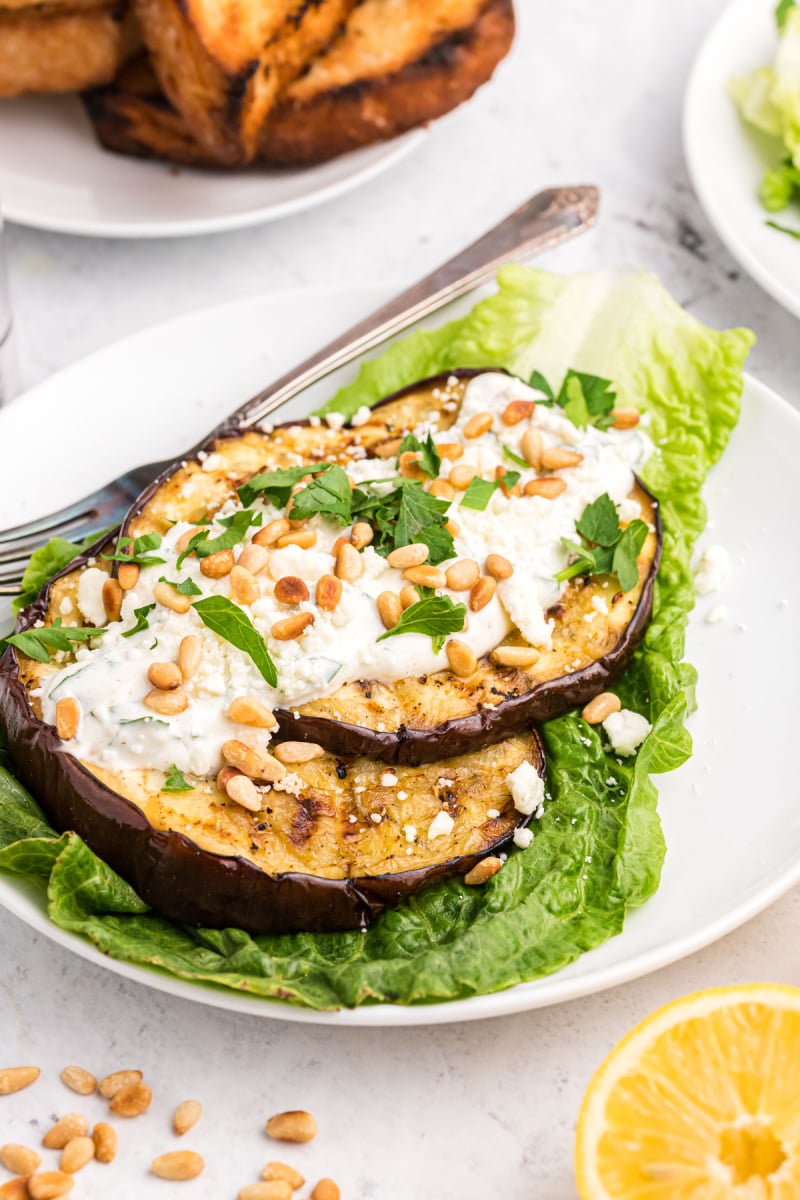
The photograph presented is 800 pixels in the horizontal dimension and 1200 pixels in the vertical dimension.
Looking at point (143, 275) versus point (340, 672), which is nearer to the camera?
point (340, 672)

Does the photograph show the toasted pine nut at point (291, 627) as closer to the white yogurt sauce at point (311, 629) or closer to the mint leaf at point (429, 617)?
the white yogurt sauce at point (311, 629)

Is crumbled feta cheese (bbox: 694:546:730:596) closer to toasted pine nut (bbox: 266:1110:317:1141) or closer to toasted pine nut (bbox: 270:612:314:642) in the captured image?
toasted pine nut (bbox: 270:612:314:642)

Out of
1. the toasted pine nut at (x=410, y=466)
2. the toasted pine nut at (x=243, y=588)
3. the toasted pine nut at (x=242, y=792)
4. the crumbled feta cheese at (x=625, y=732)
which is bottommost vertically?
the toasted pine nut at (x=242, y=792)

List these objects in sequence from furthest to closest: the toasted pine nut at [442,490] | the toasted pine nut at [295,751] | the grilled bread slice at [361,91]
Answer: the grilled bread slice at [361,91], the toasted pine nut at [442,490], the toasted pine nut at [295,751]

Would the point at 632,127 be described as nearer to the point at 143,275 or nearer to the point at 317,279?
the point at 317,279

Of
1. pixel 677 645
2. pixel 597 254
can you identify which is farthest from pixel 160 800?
pixel 597 254

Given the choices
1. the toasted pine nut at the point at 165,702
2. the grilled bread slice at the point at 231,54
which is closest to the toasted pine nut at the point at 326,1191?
the toasted pine nut at the point at 165,702

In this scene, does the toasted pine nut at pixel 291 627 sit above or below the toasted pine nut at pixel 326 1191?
above

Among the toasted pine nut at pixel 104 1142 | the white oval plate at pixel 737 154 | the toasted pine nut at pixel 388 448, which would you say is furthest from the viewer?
the white oval plate at pixel 737 154
